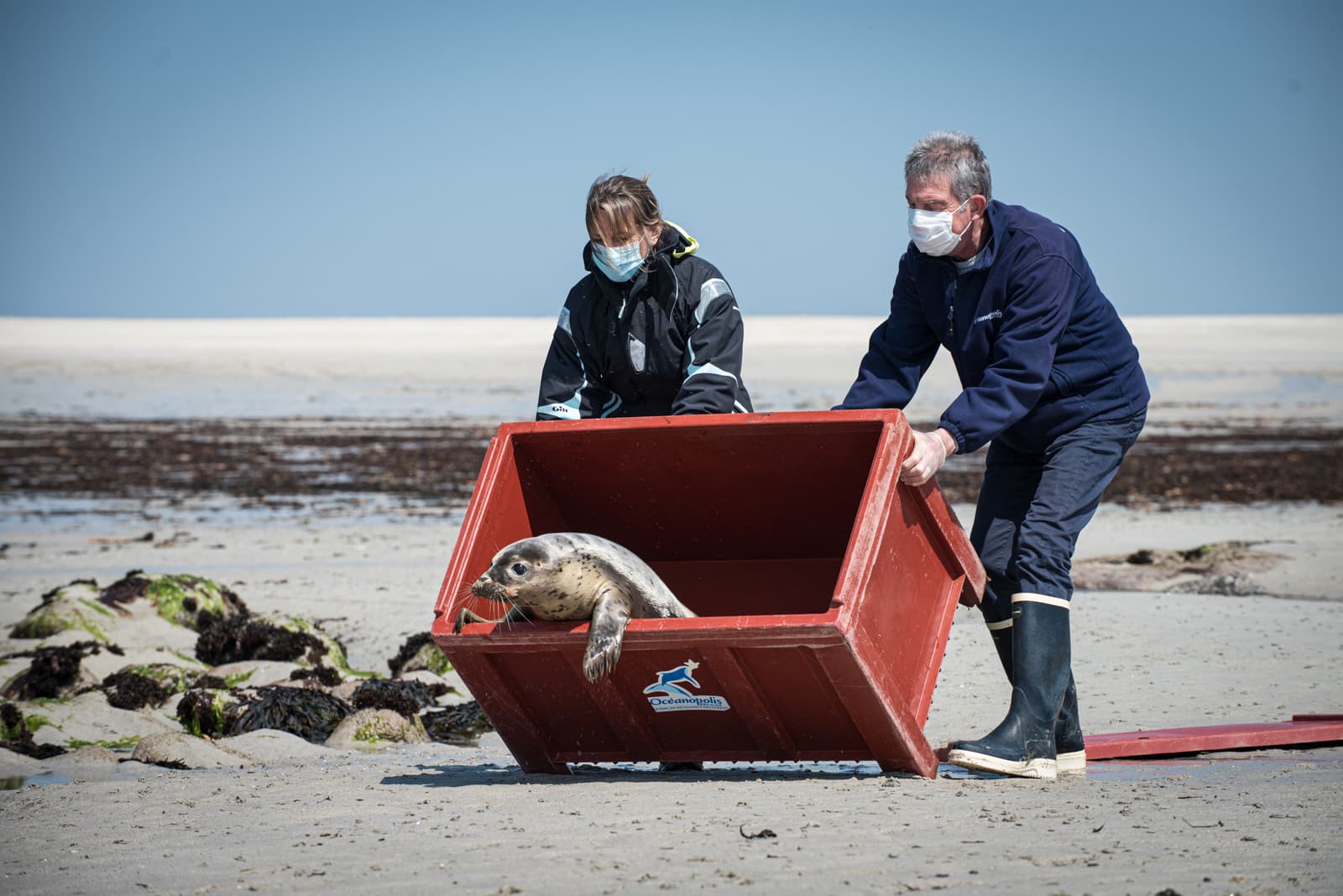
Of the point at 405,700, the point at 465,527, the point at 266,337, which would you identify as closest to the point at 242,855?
the point at 465,527

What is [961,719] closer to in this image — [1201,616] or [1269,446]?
[1201,616]

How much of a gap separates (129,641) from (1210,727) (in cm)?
580

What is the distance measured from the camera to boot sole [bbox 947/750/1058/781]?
4.27 metres

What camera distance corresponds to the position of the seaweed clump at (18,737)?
5.92 metres

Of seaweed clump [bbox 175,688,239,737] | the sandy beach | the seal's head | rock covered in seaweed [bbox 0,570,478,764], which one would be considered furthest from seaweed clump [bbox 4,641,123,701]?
the seal's head

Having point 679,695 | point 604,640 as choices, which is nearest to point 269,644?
point 679,695

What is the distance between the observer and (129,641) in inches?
324

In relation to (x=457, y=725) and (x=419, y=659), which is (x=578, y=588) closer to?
(x=457, y=725)

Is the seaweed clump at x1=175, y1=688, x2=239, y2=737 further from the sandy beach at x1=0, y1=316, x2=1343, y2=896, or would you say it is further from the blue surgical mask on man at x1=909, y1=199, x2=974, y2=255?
the blue surgical mask on man at x1=909, y1=199, x2=974, y2=255

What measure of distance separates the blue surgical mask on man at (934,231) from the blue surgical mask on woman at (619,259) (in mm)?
933

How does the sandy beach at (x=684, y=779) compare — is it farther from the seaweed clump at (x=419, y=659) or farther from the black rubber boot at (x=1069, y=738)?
the seaweed clump at (x=419, y=659)

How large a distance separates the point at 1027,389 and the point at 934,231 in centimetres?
55

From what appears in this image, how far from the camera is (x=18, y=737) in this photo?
20.1 ft

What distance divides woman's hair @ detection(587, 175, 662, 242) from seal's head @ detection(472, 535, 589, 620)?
1097 millimetres
